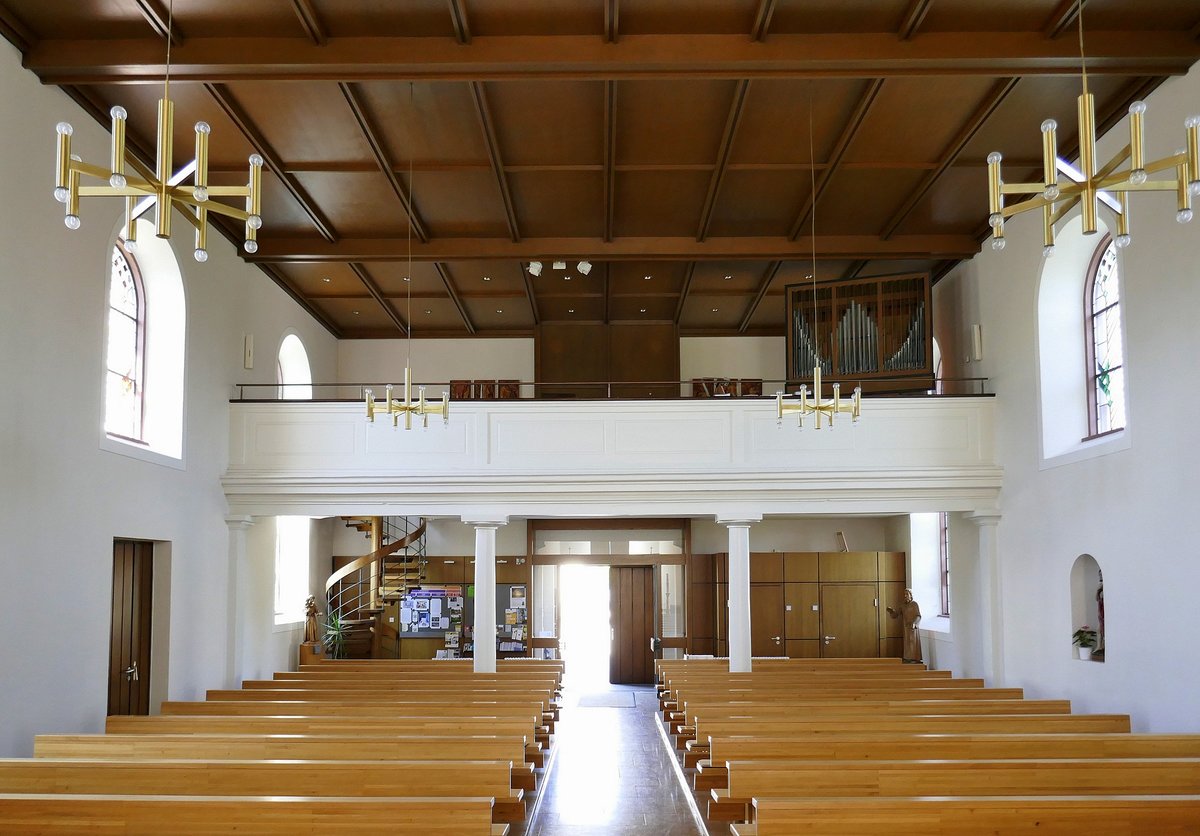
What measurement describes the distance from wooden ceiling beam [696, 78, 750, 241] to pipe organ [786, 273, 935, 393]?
1.86 m

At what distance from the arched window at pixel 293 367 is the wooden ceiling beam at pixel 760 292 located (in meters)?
6.96

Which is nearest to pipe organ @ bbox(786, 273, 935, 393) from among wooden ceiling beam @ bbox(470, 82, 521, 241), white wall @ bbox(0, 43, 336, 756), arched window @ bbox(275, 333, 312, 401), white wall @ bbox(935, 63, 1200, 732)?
white wall @ bbox(935, 63, 1200, 732)

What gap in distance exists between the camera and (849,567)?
1728 centimetres

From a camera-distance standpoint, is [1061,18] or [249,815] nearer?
[249,815]

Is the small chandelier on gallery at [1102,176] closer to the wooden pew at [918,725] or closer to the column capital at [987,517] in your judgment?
the wooden pew at [918,725]

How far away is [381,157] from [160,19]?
115 inches

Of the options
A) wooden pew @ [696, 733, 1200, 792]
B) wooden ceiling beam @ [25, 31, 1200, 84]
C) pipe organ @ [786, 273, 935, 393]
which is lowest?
wooden pew @ [696, 733, 1200, 792]

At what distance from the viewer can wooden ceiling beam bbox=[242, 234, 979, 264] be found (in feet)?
43.9

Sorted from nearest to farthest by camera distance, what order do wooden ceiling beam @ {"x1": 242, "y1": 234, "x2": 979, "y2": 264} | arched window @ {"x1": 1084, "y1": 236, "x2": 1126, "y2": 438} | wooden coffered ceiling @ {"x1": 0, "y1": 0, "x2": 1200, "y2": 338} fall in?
1. wooden coffered ceiling @ {"x1": 0, "y1": 0, "x2": 1200, "y2": 338}
2. arched window @ {"x1": 1084, "y1": 236, "x2": 1126, "y2": 438}
3. wooden ceiling beam @ {"x1": 242, "y1": 234, "x2": 979, "y2": 264}

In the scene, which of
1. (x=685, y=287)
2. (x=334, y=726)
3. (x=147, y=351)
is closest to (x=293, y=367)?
(x=147, y=351)

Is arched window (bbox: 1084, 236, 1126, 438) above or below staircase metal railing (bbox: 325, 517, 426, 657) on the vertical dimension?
above

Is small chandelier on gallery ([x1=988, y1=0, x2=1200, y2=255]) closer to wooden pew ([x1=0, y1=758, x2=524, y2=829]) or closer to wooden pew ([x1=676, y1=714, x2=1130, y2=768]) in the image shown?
wooden pew ([x1=0, y1=758, x2=524, y2=829])

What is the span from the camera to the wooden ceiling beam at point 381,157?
9.42 meters

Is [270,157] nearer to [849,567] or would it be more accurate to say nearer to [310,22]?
[310,22]
